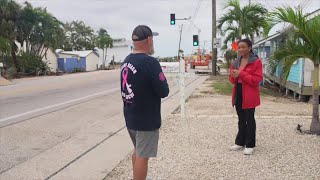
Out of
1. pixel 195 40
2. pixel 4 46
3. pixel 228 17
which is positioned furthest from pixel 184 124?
pixel 195 40

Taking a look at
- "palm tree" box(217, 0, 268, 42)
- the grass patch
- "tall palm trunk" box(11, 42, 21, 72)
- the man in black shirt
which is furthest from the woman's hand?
"tall palm trunk" box(11, 42, 21, 72)

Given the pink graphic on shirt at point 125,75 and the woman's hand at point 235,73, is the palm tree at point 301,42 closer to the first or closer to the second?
the woman's hand at point 235,73

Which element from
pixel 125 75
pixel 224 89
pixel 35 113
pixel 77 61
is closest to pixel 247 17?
pixel 224 89

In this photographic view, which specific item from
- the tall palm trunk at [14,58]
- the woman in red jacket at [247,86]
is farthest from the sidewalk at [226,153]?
the tall palm trunk at [14,58]

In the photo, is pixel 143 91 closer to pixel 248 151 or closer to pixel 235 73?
pixel 235 73

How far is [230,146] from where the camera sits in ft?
23.4

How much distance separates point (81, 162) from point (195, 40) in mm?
31770

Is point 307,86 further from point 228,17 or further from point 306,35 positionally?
point 228,17

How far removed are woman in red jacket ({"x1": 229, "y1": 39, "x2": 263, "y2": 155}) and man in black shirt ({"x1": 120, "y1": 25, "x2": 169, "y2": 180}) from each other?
2.56 m

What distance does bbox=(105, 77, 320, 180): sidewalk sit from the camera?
558cm

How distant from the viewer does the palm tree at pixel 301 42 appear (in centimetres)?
782

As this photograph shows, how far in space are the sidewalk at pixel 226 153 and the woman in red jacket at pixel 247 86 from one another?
343 mm

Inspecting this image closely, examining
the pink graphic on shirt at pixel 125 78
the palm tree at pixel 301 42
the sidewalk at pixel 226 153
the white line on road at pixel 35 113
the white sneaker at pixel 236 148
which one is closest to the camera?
the pink graphic on shirt at pixel 125 78

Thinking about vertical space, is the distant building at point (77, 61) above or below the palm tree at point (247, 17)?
below
